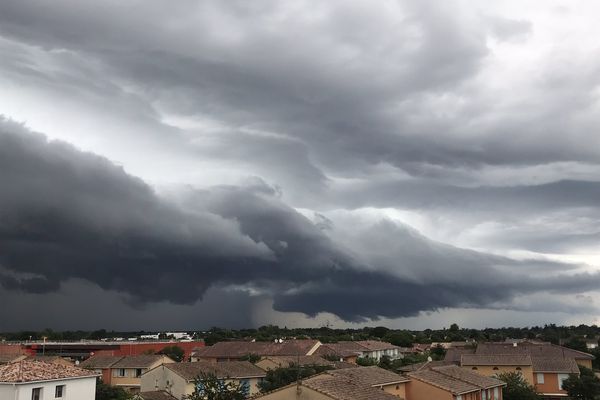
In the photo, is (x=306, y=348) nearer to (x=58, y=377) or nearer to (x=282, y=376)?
(x=282, y=376)

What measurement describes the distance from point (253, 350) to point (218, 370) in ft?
128

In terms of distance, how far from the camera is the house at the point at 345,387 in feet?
130

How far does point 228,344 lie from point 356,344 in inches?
1142

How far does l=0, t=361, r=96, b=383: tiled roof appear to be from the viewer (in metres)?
49.4

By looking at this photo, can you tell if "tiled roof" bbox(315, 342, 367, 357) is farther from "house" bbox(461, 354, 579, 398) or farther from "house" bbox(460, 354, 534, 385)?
"house" bbox(461, 354, 579, 398)

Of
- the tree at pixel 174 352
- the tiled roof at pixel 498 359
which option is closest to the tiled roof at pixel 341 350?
the tree at pixel 174 352

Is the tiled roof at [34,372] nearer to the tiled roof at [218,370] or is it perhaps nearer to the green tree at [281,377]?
the green tree at [281,377]

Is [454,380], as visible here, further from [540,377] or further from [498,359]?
[540,377]

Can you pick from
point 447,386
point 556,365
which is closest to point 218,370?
point 447,386

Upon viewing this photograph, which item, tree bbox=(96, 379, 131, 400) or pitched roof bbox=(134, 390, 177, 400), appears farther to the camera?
tree bbox=(96, 379, 131, 400)

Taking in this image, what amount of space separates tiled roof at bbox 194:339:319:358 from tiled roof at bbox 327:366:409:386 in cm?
5567

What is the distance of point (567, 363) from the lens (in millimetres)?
89938

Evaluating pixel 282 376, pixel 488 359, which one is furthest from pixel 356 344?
pixel 282 376

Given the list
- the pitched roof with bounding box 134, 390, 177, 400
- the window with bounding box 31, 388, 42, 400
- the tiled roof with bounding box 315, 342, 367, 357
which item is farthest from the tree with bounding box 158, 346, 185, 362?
the window with bounding box 31, 388, 42, 400
